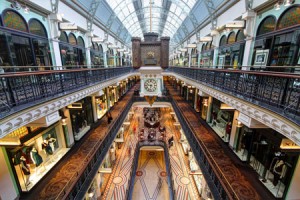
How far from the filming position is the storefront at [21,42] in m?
5.70

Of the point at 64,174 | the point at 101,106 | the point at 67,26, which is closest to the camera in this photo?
the point at 64,174

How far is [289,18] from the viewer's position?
18.6 ft

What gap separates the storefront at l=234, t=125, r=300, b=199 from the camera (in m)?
4.48

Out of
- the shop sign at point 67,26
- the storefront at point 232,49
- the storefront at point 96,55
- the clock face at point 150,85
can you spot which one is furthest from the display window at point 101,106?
the storefront at point 232,49

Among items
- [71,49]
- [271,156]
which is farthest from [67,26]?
[271,156]

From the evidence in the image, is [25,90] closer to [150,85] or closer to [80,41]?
[150,85]

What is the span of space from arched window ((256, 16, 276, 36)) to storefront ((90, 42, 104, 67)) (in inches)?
473

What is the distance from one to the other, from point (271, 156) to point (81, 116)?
9.57 m

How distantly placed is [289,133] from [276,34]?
5608 millimetres

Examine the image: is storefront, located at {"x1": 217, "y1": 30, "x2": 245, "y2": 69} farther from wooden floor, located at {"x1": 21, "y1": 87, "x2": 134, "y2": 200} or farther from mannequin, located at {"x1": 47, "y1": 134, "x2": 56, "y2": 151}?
mannequin, located at {"x1": 47, "y1": 134, "x2": 56, "y2": 151}

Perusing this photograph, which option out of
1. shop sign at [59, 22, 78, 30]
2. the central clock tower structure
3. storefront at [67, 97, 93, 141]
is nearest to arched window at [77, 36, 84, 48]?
shop sign at [59, 22, 78, 30]

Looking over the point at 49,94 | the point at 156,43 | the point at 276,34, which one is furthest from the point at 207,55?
the point at 49,94

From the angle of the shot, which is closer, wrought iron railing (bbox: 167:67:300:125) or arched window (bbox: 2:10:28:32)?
wrought iron railing (bbox: 167:67:300:125)

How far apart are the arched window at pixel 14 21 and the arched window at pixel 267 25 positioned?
36.4 feet
